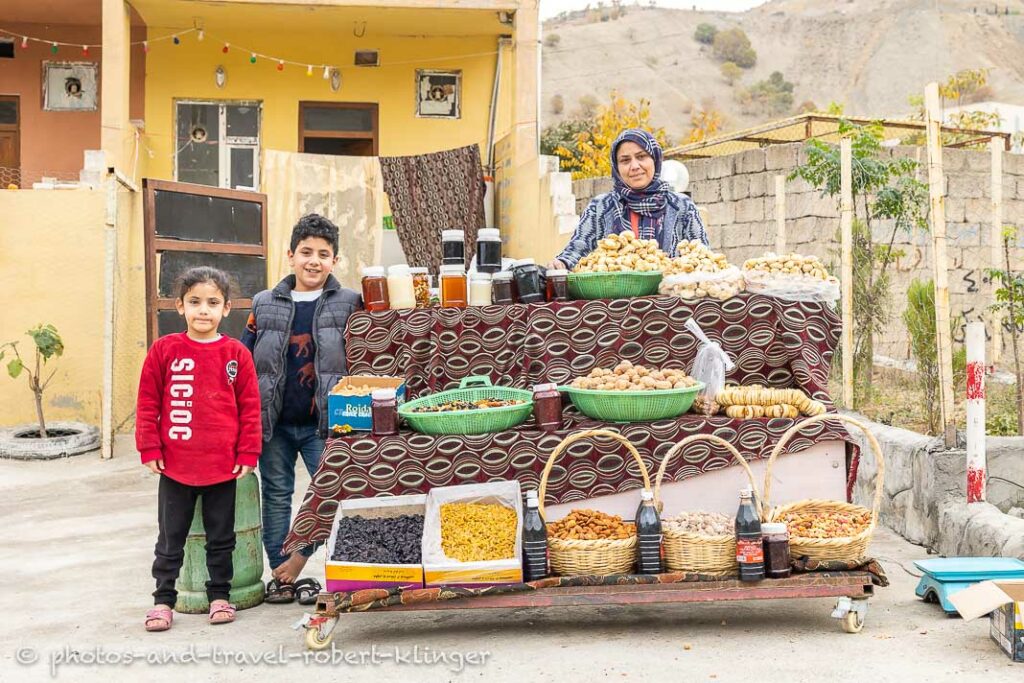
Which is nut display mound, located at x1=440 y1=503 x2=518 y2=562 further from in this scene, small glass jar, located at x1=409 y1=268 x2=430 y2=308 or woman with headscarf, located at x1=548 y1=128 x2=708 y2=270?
woman with headscarf, located at x1=548 y1=128 x2=708 y2=270

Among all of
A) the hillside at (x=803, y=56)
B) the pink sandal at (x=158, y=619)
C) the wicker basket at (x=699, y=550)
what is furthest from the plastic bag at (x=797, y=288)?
the hillside at (x=803, y=56)

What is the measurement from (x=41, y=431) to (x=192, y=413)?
6.06 metres

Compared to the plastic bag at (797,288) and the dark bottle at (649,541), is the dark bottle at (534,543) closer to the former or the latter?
the dark bottle at (649,541)

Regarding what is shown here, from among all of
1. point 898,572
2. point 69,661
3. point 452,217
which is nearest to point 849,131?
point 452,217

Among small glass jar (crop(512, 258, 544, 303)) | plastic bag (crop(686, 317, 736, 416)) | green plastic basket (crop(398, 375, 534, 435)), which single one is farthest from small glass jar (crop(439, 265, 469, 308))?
plastic bag (crop(686, 317, 736, 416))

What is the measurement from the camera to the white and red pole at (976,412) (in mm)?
5125

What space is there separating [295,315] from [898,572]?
3.14m

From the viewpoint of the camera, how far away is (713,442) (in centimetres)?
441

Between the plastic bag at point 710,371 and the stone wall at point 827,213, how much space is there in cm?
806

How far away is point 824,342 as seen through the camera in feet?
15.8

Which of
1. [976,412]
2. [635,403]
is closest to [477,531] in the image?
[635,403]

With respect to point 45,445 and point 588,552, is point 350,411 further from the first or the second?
point 45,445

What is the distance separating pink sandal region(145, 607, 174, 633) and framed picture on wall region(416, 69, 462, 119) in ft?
31.0

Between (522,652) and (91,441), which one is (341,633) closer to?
(522,652)
